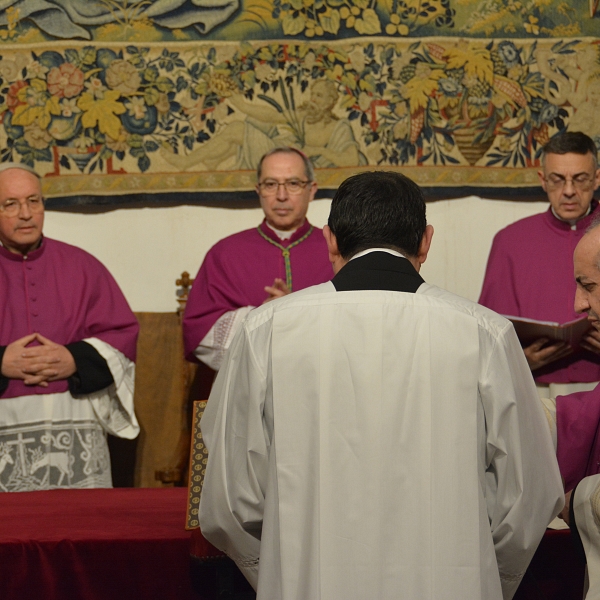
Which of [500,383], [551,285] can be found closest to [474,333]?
[500,383]

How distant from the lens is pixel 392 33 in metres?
6.14

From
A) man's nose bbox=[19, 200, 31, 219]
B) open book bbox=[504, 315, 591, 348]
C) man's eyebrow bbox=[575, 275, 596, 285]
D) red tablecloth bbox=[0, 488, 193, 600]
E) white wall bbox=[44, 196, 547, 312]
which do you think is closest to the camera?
man's eyebrow bbox=[575, 275, 596, 285]

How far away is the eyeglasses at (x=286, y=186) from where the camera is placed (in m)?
5.25

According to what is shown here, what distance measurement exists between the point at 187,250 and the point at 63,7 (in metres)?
1.66

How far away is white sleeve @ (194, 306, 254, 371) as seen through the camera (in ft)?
16.8

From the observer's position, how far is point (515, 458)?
259 cm

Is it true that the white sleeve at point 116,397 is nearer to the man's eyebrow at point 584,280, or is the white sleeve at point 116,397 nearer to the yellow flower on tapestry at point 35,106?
the yellow flower on tapestry at point 35,106

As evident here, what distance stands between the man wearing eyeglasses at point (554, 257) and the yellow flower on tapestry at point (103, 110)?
7.98 feet

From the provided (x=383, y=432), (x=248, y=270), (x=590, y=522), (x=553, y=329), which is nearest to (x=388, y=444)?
(x=383, y=432)

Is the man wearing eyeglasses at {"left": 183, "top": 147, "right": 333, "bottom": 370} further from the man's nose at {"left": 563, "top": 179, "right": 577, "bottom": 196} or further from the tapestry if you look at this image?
the man's nose at {"left": 563, "top": 179, "right": 577, "bottom": 196}

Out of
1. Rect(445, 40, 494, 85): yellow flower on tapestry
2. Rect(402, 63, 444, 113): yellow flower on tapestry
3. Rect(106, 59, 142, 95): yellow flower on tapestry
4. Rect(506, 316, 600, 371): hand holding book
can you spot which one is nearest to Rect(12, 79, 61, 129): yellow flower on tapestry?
Rect(106, 59, 142, 95): yellow flower on tapestry

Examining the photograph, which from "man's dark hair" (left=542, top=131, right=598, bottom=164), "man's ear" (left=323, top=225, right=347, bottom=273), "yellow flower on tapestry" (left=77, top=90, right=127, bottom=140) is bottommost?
"man's ear" (left=323, top=225, right=347, bottom=273)

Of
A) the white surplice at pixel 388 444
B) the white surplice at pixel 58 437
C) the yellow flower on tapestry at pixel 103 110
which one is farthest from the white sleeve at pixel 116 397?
the white surplice at pixel 388 444

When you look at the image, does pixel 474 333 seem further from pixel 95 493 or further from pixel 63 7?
pixel 63 7
